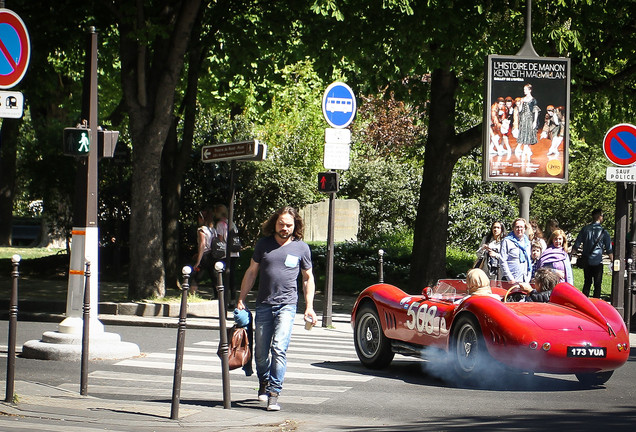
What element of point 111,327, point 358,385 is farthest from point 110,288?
point 358,385

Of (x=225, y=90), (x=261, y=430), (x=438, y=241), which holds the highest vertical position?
(x=225, y=90)

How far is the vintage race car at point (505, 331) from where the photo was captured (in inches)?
395

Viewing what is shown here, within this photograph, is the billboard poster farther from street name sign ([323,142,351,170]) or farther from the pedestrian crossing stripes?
the pedestrian crossing stripes

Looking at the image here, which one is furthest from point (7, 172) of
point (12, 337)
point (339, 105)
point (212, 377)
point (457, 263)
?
point (12, 337)

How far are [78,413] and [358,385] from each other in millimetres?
3239

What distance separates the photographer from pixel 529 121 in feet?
55.0

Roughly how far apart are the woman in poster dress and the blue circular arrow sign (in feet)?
8.93

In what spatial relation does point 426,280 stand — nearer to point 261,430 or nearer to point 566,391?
point 566,391

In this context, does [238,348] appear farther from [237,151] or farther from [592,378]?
[237,151]

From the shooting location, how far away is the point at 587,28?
67.5 feet

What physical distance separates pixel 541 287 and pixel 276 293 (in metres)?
3.48

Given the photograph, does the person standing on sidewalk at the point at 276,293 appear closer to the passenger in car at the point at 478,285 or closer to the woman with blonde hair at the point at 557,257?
the passenger in car at the point at 478,285

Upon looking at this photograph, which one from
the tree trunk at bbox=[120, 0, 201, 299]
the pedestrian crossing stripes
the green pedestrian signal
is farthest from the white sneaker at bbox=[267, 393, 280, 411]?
the tree trunk at bbox=[120, 0, 201, 299]

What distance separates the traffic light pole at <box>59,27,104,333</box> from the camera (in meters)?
12.5
